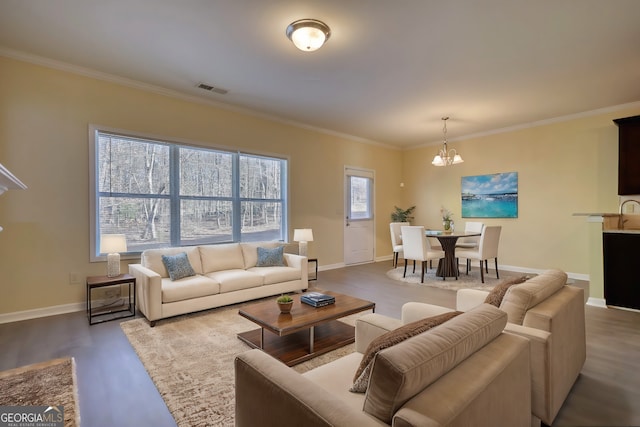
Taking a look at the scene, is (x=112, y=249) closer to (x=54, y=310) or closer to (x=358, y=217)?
(x=54, y=310)

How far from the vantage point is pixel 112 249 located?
134 inches

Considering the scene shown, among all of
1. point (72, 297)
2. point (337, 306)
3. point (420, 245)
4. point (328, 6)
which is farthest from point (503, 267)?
point (72, 297)

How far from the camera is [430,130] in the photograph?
625 centimetres

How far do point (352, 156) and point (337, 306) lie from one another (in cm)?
450

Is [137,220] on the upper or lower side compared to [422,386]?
upper

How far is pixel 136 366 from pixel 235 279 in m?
1.53

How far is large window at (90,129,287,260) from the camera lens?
151 inches

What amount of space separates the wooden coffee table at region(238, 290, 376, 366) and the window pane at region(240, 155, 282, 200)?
265 centimetres

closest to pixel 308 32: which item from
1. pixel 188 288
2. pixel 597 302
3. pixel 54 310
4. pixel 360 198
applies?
pixel 188 288

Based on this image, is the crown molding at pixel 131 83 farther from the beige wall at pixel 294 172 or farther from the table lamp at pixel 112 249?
the table lamp at pixel 112 249

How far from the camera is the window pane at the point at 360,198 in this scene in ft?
22.4

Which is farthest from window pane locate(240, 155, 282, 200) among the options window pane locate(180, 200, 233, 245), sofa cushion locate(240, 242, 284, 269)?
sofa cushion locate(240, 242, 284, 269)

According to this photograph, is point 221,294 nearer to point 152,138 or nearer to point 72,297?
point 72,297

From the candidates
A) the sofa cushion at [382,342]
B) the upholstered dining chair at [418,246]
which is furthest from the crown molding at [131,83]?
the sofa cushion at [382,342]
